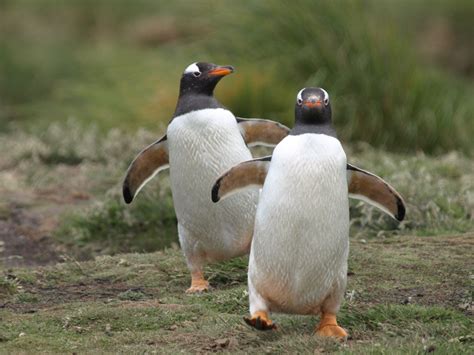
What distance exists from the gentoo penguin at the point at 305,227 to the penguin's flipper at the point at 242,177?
0.55 feet

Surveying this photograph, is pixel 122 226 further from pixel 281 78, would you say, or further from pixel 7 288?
pixel 281 78

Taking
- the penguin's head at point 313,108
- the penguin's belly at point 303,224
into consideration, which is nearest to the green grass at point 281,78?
the penguin's head at point 313,108

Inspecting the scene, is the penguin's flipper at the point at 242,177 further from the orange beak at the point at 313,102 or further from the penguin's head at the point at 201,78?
the penguin's head at the point at 201,78

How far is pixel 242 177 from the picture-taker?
479cm

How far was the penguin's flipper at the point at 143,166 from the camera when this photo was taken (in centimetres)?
573

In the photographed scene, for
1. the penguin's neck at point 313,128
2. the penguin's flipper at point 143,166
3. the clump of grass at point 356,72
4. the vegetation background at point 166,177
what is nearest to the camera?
the penguin's neck at point 313,128

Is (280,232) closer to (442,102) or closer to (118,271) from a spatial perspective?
(118,271)

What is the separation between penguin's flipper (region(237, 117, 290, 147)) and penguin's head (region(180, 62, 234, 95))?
0.31 metres

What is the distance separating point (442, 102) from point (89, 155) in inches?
142

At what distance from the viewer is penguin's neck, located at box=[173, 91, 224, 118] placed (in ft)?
17.9

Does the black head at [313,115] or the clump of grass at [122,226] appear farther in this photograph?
the clump of grass at [122,226]

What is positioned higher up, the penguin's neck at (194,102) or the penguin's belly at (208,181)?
the penguin's neck at (194,102)

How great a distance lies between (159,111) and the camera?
1085cm

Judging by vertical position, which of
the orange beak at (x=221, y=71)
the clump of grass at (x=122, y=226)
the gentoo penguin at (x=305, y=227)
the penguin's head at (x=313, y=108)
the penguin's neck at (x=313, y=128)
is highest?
the orange beak at (x=221, y=71)
